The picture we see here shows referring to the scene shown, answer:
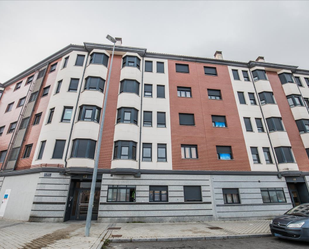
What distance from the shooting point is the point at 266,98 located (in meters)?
18.6

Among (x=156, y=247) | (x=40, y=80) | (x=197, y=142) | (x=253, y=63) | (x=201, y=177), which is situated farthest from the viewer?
(x=253, y=63)

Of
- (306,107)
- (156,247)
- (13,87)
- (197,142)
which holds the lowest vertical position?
(156,247)

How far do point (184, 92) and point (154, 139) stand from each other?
6563mm

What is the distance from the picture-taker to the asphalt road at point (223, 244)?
22.4ft

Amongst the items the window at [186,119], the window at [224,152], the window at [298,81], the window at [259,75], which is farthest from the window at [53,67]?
the window at [298,81]

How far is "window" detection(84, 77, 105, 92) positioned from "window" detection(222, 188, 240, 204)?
14.9m

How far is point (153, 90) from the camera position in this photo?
56.3 feet

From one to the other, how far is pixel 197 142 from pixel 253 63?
1318 centimetres

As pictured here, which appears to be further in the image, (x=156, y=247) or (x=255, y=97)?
(x=255, y=97)

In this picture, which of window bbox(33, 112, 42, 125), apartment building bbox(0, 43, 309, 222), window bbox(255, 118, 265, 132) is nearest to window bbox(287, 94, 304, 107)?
apartment building bbox(0, 43, 309, 222)

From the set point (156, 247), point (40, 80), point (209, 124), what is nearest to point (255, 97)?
point (209, 124)

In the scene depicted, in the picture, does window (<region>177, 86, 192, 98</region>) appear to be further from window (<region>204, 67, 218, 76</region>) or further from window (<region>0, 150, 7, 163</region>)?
window (<region>0, 150, 7, 163</region>)

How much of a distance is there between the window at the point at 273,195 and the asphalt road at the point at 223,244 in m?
7.89

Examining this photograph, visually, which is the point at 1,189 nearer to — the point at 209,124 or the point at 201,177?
the point at 201,177
